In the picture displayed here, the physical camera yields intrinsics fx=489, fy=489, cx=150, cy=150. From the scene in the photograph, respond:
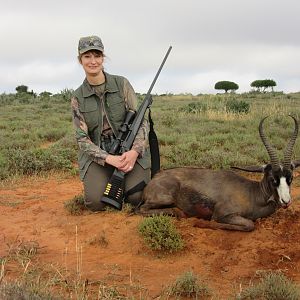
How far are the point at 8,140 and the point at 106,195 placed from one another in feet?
22.0

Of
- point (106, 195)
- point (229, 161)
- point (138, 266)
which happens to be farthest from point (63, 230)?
point (229, 161)

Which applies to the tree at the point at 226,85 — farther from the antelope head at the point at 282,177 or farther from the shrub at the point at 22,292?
the shrub at the point at 22,292

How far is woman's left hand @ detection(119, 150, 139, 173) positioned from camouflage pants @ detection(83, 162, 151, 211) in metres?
0.39

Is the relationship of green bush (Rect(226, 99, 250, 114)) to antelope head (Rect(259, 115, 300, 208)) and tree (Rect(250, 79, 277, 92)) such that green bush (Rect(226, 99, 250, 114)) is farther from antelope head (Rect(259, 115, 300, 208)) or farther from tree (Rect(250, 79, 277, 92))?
tree (Rect(250, 79, 277, 92))

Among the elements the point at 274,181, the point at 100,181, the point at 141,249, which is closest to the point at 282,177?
the point at 274,181

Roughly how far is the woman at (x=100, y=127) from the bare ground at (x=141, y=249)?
0.55 m

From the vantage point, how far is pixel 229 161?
9070 millimetres

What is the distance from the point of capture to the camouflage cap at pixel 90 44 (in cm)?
669

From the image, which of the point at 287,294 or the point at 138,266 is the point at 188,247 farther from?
the point at 287,294

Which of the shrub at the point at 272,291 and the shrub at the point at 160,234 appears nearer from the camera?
the shrub at the point at 272,291

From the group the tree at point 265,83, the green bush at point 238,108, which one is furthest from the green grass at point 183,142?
the tree at point 265,83

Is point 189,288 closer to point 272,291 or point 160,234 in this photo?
point 272,291

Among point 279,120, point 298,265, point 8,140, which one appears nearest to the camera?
point 298,265

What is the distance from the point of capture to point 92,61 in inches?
268
